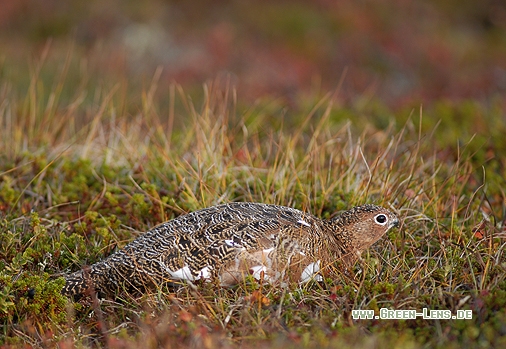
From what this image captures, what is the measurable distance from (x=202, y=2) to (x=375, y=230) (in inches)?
474

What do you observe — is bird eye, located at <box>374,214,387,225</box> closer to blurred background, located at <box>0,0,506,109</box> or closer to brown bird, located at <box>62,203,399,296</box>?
brown bird, located at <box>62,203,399,296</box>

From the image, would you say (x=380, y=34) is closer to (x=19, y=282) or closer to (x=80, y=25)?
(x=80, y=25)

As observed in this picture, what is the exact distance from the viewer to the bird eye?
164 inches

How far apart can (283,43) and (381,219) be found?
995cm

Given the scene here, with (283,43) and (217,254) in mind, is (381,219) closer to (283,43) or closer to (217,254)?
(217,254)

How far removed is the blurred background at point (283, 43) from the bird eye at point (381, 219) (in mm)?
6244

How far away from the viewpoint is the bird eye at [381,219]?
13.7ft

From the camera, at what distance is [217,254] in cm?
371

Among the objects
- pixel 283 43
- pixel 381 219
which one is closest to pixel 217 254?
pixel 381 219

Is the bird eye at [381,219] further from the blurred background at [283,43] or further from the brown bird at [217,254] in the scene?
the blurred background at [283,43]

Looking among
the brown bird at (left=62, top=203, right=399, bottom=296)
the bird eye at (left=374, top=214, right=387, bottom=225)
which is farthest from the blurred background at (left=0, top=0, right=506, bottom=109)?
the brown bird at (left=62, top=203, right=399, bottom=296)

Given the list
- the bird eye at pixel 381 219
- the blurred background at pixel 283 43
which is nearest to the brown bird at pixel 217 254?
the bird eye at pixel 381 219

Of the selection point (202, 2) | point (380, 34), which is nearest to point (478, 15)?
point (380, 34)

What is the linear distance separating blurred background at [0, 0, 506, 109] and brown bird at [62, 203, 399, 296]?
6.54 m
